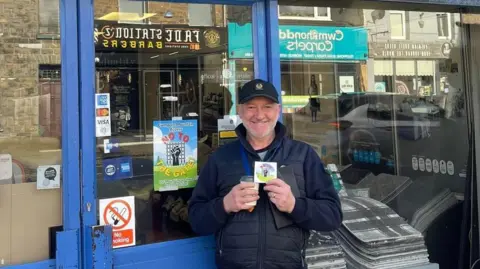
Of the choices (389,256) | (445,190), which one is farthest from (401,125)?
(389,256)

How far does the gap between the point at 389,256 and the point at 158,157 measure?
4.80ft

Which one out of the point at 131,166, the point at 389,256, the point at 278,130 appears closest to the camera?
the point at 278,130

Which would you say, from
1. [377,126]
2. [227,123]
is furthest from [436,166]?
[227,123]

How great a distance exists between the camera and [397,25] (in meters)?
4.61

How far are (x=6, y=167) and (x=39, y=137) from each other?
0.23 metres

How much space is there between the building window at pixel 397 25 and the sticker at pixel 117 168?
263 centimetres

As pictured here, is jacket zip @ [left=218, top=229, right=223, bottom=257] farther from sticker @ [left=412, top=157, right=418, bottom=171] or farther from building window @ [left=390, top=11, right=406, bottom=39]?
sticker @ [left=412, top=157, right=418, bottom=171]

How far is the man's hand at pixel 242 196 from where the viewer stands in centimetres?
216

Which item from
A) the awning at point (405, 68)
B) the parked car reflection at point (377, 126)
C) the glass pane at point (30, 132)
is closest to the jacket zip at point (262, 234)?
the glass pane at point (30, 132)

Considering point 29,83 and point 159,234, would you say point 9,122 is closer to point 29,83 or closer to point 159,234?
point 29,83

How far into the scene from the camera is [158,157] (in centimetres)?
285

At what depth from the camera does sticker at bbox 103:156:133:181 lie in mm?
2697

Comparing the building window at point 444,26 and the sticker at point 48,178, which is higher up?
the building window at point 444,26

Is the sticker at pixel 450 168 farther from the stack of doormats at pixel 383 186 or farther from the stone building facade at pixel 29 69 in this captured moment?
the stone building facade at pixel 29 69
